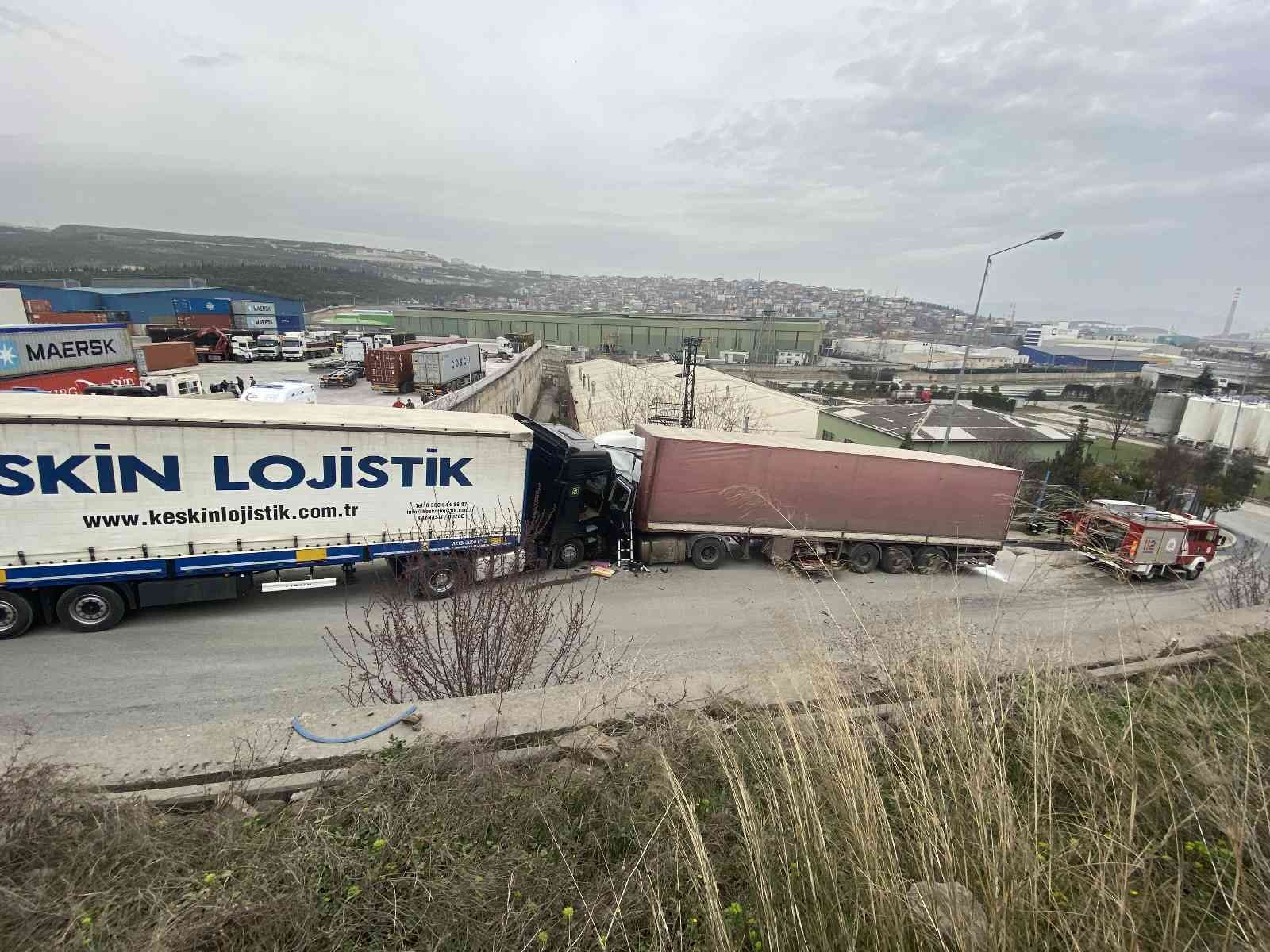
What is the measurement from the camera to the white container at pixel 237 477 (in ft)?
25.4

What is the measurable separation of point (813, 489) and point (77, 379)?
102ft

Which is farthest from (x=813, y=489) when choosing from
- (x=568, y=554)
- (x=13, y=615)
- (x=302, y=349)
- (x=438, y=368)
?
(x=302, y=349)

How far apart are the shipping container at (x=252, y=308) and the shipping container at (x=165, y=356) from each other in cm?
2144

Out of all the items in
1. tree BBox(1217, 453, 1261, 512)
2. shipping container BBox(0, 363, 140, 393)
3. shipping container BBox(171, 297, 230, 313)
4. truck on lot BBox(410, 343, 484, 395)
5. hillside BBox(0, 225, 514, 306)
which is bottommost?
tree BBox(1217, 453, 1261, 512)

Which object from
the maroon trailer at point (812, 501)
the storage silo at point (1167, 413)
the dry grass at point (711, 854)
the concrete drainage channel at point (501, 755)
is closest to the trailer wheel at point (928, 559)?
the maroon trailer at point (812, 501)

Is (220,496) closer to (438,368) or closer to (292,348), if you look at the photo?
(438,368)

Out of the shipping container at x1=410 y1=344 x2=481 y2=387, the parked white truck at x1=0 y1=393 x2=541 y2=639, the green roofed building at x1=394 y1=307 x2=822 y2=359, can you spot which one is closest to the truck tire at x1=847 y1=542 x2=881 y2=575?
the parked white truck at x1=0 y1=393 x2=541 y2=639

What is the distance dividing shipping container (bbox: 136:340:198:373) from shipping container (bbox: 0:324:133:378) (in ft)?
17.8

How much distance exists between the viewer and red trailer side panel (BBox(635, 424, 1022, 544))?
12406 mm

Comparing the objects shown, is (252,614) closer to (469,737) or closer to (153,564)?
(153,564)

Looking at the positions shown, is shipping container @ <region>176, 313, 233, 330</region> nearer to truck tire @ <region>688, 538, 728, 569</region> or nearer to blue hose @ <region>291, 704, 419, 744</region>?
truck tire @ <region>688, 538, 728, 569</region>

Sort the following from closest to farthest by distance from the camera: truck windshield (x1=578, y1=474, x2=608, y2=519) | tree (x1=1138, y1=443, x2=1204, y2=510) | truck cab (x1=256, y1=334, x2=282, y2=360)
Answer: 1. truck windshield (x1=578, y1=474, x2=608, y2=519)
2. tree (x1=1138, y1=443, x2=1204, y2=510)
3. truck cab (x1=256, y1=334, x2=282, y2=360)

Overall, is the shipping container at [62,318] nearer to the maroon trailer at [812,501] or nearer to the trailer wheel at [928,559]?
the maroon trailer at [812,501]

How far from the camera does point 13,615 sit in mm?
8031
